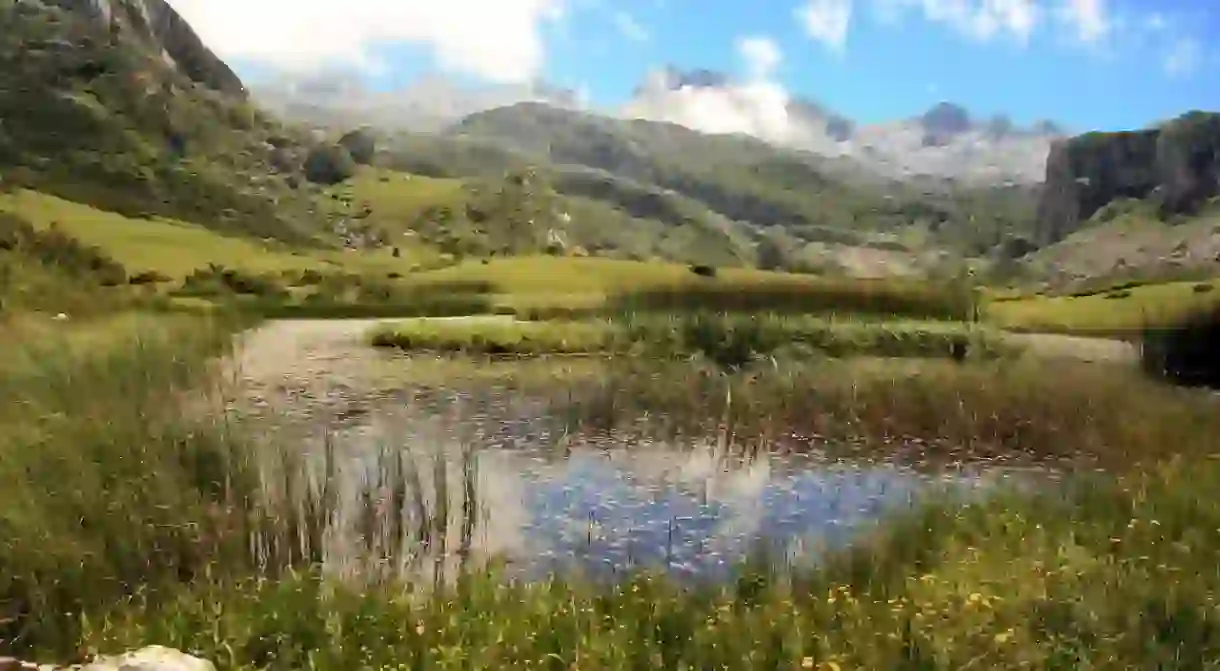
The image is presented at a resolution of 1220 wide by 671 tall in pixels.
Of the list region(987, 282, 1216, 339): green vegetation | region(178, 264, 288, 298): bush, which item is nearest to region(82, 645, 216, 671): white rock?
region(987, 282, 1216, 339): green vegetation

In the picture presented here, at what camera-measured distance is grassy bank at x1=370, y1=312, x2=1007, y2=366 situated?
124ft

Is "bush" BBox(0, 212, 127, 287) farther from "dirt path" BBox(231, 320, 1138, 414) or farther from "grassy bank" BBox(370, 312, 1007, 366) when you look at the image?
"grassy bank" BBox(370, 312, 1007, 366)

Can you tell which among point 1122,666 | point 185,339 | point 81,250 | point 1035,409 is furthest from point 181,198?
point 1122,666

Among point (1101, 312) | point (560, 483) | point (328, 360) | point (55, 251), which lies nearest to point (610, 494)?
point (560, 483)

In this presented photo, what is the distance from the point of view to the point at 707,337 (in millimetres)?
37562

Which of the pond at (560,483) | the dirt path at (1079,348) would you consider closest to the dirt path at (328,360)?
the dirt path at (1079,348)

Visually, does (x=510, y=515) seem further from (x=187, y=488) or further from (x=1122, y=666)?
(x=1122, y=666)

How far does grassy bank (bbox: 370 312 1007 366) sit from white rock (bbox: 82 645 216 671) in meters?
27.9

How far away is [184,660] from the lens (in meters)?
9.19

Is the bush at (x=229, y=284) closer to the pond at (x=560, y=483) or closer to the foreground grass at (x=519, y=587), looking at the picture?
the pond at (x=560, y=483)

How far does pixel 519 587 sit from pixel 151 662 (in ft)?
17.4

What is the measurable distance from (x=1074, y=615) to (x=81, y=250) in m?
52.7

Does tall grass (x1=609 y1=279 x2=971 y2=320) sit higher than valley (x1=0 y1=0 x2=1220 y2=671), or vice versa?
tall grass (x1=609 y1=279 x2=971 y2=320)

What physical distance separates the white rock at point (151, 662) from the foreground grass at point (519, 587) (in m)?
1.39
